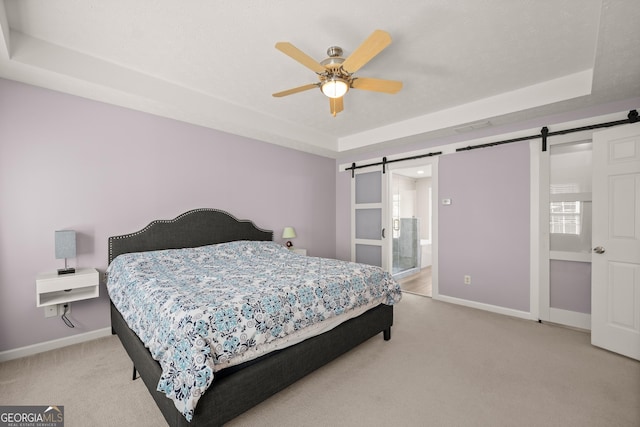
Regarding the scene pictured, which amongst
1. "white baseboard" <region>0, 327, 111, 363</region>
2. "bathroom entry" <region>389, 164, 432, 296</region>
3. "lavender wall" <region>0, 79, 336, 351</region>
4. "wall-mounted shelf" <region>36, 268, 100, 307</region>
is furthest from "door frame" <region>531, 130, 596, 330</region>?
"white baseboard" <region>0, 327, 111, 363</region>

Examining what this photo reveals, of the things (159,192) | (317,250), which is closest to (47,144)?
(159,192)

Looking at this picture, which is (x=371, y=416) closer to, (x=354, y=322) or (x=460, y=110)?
(x=354, y=322)

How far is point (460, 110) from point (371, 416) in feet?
11.6

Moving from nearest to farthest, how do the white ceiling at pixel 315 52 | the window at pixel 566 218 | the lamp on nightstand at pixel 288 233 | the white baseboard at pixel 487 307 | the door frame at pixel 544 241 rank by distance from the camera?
the white ceiling at pixel 315 52 < the window at pixel 566 218 < the door frame at pixel 544 241 < the white baseboard at pixel 487 307 < the lamp on nightstand at pixel 288 233

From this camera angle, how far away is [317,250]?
5316 mm

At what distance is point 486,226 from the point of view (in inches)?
149

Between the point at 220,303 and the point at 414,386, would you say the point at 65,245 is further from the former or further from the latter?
the point at 414,386

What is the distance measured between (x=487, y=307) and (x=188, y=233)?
4.05m

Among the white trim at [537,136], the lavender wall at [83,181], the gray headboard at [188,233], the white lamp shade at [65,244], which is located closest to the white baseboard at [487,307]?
the white trim at [537,136]

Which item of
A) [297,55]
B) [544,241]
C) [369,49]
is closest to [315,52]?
[297,55]

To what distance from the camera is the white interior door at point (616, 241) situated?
8.15 ft

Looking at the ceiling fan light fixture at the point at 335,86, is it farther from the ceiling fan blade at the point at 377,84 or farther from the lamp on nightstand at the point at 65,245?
the lamp on nightstand at the point at 65,245

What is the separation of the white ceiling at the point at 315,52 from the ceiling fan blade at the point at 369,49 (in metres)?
0.28

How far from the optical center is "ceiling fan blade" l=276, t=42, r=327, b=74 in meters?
1.86
